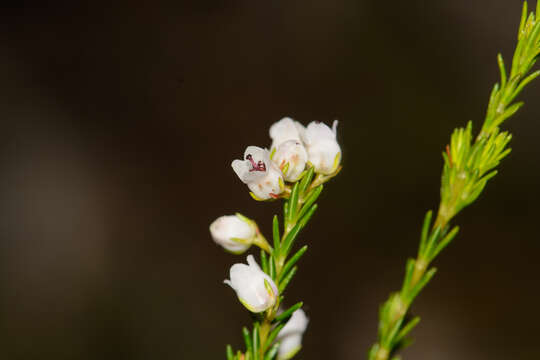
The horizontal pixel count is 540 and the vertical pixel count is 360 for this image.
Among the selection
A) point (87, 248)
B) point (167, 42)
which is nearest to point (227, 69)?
point (167, 42)

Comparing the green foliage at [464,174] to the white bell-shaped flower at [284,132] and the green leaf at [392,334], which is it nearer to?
the green leaf at [392,334]

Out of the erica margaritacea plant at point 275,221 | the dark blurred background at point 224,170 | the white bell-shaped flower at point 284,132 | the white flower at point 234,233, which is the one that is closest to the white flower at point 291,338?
the erica margaritacea plant at point 275,221

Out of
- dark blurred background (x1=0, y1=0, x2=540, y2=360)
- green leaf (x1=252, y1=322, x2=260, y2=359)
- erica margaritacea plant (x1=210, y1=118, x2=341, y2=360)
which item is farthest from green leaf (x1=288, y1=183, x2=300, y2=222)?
dark blurred background (x1=0, y1=0, x2=540, y2=360)

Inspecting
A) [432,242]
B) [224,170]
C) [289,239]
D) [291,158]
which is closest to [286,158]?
[291,158]

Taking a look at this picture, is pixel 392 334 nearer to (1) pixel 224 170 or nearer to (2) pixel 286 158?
(2) pixel 286 158

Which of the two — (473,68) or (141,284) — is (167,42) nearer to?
(141,284)

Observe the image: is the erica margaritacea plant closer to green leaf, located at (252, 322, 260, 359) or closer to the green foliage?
green leaf, located at (252, 322, 260, 359)

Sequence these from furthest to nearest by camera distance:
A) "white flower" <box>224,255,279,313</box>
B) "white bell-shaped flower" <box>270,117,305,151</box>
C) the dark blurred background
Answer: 1. the dark blurred background
2. "white bell-shaped flower" <box>270,117,305,151</box>
3. "white flower" <box>224,255,279,313</box>

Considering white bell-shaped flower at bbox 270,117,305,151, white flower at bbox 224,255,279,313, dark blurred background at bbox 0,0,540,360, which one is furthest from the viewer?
dark blurred background at bbox 0,0,540,360

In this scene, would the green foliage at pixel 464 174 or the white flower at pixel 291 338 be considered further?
the white flower at pixel 291 338

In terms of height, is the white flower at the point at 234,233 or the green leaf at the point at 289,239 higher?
the white flower at the point at 234,233
